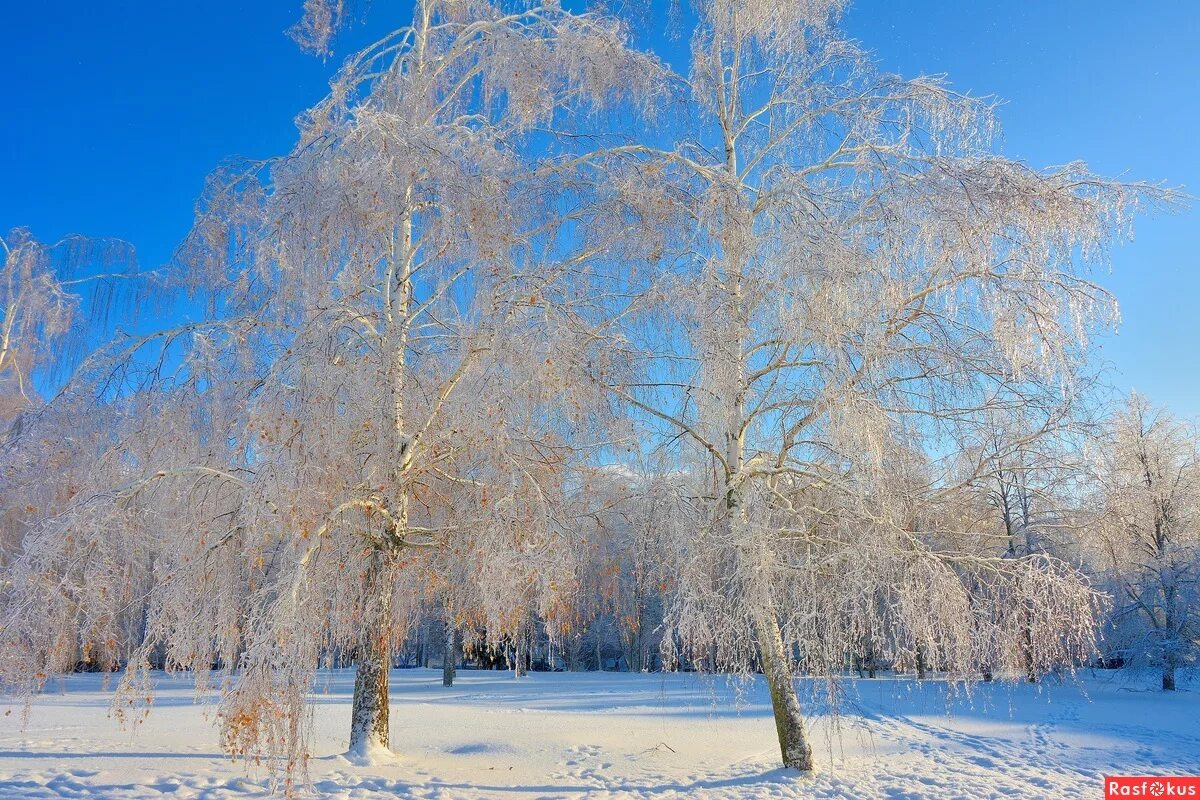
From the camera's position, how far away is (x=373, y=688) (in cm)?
775

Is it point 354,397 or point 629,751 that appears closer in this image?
point 354,397

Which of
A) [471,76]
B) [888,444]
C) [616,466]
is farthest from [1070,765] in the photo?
[471,76]

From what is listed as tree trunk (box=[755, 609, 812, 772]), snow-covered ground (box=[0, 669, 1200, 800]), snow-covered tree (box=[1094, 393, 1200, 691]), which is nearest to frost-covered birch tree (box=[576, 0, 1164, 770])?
tree trunk (box=[755, 609, 812, 772])

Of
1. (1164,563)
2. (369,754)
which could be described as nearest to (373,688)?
(369,754)

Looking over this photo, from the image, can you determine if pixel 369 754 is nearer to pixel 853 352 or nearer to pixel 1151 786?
pixel 853 352

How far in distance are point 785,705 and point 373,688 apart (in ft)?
13.2

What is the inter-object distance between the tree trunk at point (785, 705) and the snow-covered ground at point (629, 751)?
201 mm

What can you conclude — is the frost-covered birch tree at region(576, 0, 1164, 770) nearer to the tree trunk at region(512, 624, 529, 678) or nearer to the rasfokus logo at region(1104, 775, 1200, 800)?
the tree trunk at region(512, 624, 529, 678)

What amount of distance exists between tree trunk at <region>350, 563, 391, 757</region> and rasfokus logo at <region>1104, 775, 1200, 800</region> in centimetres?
708

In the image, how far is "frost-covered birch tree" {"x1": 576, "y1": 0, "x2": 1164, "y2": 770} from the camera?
6.12m

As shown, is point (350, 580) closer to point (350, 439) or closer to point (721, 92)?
point (350, 439)

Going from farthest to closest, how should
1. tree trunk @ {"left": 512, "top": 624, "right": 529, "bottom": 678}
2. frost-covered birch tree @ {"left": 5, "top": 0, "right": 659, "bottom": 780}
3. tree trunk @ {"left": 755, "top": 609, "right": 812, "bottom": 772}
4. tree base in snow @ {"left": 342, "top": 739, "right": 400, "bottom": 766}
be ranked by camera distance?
tree trunk @ {"left": 755, "top": 609, "right": 812, "bottom": 772} → tree base in snow @ {"left": 342, "top": 739, "right": 400, "bottom": 766} → tree trunk @ {"left": 512, "top": 624, "right": 529, "bottom": 678} → frost-covered birch tree @ {"left": 5, "top": 0, "right": 659, "bottom": 780}

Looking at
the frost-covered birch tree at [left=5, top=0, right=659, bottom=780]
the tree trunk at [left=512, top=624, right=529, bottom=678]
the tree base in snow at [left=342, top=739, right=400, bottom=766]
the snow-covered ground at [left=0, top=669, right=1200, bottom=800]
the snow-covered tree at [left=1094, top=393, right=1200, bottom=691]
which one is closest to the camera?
the frost-covered birch tree at [left=5, top=0, right=659, bottom=780]

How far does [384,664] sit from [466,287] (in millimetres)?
3753
